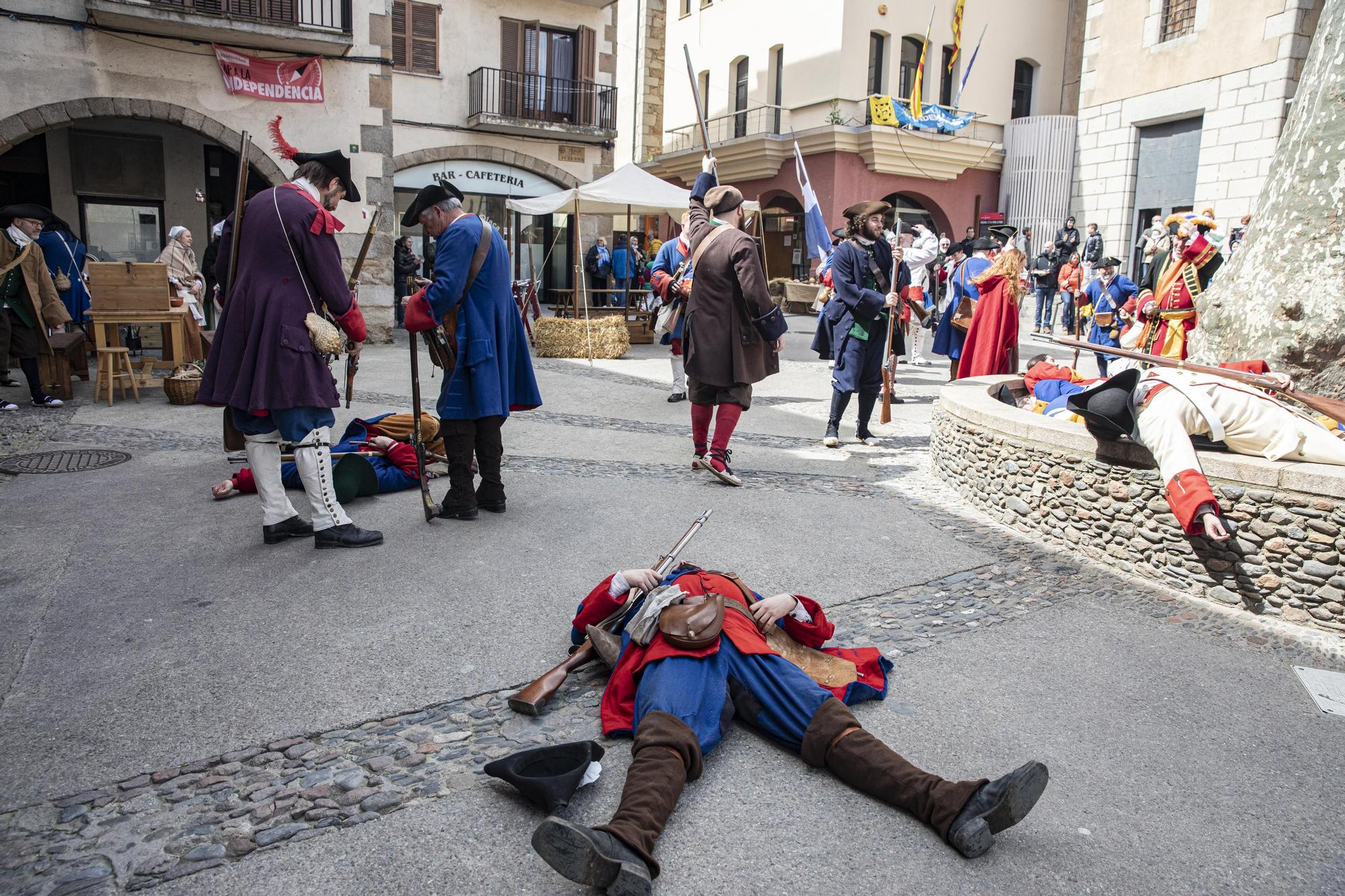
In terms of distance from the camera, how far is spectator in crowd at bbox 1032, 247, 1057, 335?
19.0 metres

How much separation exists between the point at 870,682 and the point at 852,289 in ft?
14.4

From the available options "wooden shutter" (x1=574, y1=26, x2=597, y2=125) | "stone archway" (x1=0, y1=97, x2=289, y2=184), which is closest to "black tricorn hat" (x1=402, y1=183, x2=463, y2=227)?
"stone archway" (x1=0, y1=97, x2=289, y2=184)

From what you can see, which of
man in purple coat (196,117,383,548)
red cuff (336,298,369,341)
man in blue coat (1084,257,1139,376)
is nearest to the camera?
man in purple coat (196,117,383,548)

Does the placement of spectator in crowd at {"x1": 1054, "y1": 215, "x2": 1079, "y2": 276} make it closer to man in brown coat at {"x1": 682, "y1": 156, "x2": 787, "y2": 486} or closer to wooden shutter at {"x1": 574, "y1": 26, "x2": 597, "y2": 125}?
wooden shutter at {"x1": 574, "y1": 26, "x2": 597, "y2": 125}

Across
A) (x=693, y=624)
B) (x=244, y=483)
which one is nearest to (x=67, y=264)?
(x=244, y=483)

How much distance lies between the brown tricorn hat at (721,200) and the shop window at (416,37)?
1503 centimetres

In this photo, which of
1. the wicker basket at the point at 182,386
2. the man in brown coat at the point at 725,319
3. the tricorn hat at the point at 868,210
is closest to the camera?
the man in brown coat at the point at 725,319

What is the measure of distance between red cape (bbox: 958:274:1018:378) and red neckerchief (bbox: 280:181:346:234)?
5416mm

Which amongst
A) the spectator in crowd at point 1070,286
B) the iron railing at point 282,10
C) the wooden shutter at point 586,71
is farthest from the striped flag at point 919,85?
the iron railing at point 282,10

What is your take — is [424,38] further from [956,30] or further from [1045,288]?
[1045,288]

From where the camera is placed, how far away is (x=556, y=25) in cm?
2000

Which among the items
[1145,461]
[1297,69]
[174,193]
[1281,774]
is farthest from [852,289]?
[1297,69]

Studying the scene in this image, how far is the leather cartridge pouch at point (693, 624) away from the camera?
274 centimetres

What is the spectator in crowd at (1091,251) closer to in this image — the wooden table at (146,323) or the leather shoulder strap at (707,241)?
the leather shoulder strap at (707,241)
